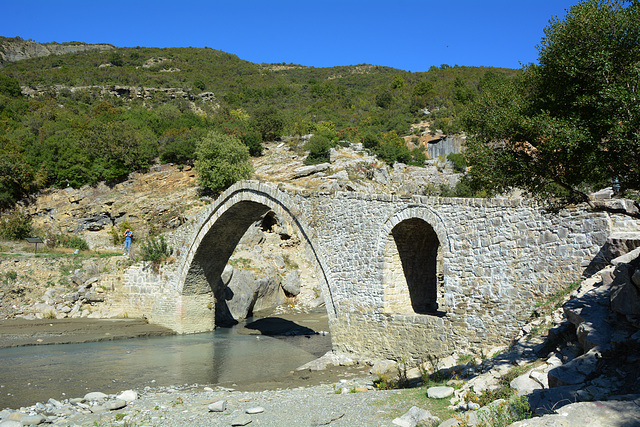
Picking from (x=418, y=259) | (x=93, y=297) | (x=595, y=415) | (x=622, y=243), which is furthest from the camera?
(x=93, y=297)

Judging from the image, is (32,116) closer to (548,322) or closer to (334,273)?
(334,273)

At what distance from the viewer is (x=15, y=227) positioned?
2255 centimetres

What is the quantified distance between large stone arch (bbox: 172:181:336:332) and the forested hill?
525 inches

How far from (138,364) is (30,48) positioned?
73.0 metres

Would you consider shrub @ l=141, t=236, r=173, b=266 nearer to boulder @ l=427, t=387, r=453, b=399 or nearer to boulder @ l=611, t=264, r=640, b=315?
boulder @ l=427, t=387, r=453, b=399

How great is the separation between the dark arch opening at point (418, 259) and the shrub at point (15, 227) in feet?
67.8

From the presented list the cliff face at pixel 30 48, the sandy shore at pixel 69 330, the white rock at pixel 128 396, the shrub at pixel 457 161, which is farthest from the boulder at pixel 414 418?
the cliff face at pixel 30 48

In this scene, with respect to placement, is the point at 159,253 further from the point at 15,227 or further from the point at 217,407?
the point at 217,407

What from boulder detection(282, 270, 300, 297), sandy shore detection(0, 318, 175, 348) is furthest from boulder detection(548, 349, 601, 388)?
boulder detection(282, 270, 300, 297)

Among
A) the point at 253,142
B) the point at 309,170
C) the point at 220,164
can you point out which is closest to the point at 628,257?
the point at 309,170

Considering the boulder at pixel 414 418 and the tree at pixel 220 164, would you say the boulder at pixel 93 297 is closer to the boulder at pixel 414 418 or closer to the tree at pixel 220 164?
the tree at pixel 220 164

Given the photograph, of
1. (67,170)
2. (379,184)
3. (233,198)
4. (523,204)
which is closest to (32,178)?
(67,170)

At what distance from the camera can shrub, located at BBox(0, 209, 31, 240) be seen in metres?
22.3

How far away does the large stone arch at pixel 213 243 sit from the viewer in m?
14.7
